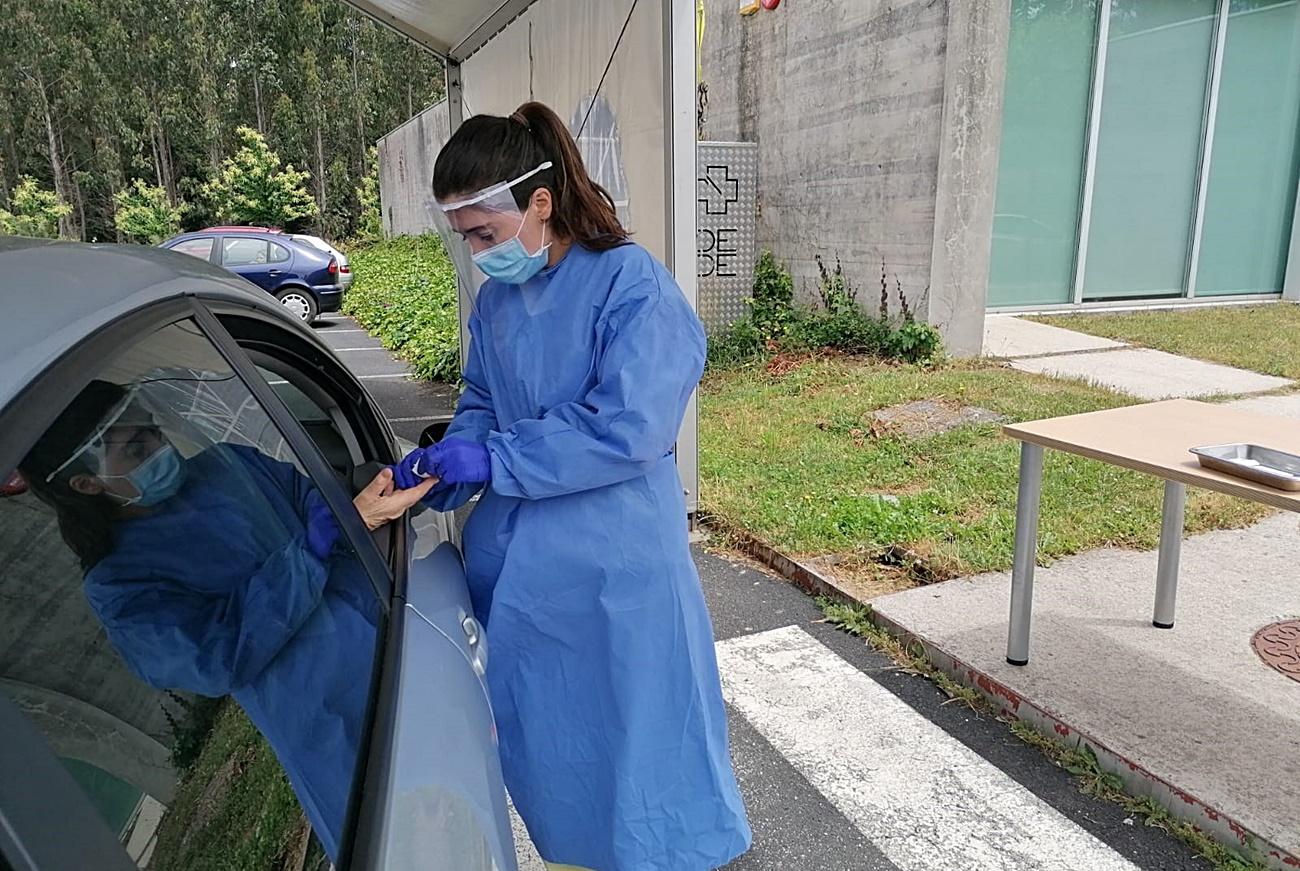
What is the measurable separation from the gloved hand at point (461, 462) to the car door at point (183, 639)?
22 centimetres

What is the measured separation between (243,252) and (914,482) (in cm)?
1187

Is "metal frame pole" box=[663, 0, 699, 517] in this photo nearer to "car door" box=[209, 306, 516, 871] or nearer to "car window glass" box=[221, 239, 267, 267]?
"car door" box=[209, 306, 516, 871]

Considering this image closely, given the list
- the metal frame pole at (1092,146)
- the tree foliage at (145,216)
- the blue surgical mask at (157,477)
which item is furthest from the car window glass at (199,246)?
the tree foliage at (145,216)

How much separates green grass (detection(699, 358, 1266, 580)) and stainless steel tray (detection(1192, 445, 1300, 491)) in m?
1.68

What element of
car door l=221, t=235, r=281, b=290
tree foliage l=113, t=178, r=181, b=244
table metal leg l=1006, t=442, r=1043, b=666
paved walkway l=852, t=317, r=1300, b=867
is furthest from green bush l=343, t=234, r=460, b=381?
tree foliage l=113, t=178, r=181, b=244

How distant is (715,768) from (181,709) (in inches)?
47.6

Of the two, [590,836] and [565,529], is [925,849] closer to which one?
[590,836]

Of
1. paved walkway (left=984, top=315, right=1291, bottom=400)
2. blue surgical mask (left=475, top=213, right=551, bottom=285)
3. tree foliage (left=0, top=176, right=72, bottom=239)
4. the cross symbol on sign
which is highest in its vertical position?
tree foliage (left=0, top=176, right=72, bottom=239)

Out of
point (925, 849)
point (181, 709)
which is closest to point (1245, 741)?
point (925, 849)

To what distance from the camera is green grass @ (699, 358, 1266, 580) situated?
13.9 ft

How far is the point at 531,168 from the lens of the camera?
1746 mm

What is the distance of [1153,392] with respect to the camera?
6727 mm

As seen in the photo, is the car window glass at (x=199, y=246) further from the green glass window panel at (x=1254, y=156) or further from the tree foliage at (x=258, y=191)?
the tree foliage at (x=258, y=191)

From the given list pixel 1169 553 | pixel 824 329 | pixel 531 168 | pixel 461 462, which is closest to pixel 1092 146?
pixel 824 329
